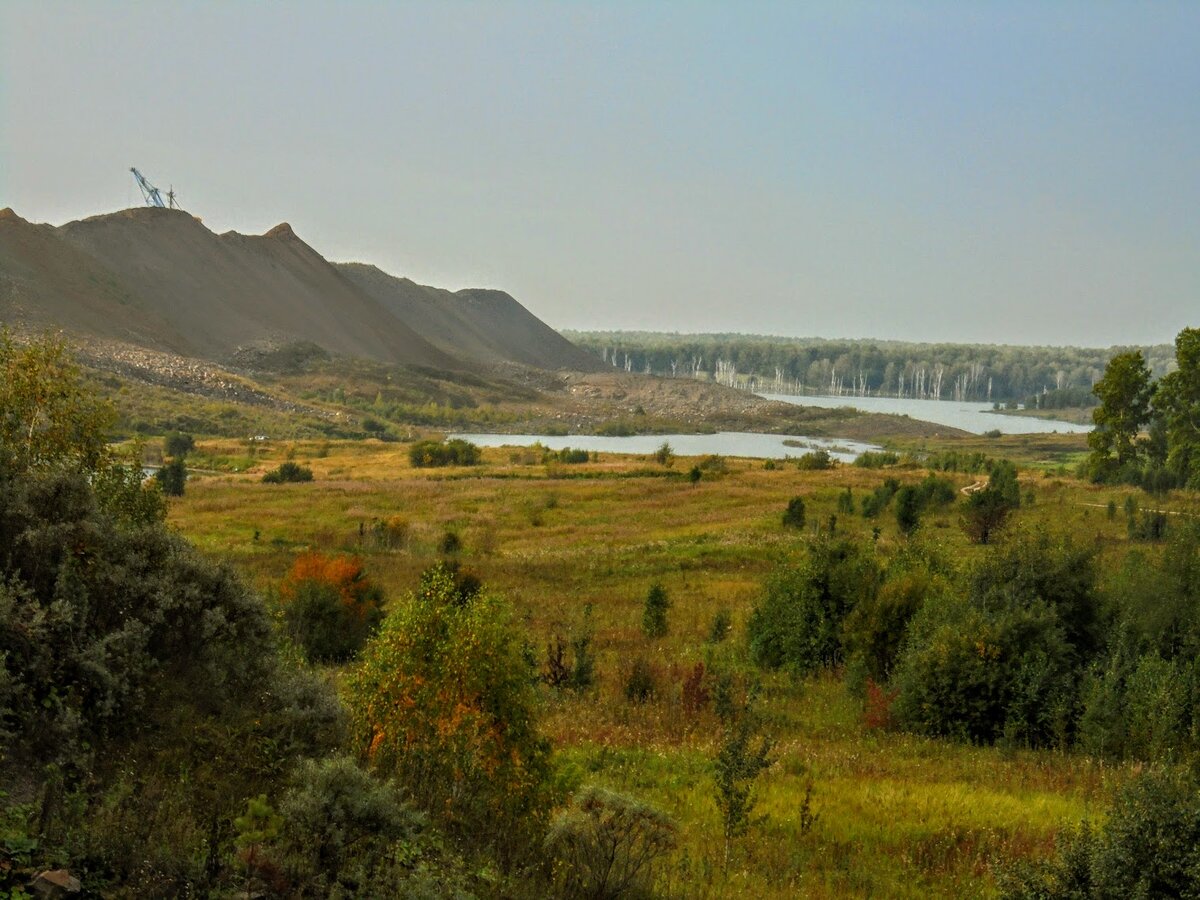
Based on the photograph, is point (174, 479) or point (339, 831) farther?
point (174, 479)

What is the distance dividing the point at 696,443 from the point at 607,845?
10528 cm

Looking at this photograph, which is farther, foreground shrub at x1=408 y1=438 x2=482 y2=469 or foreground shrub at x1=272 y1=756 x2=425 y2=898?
foreground shrub at x1=408 y1=438 x2=482 y2=469

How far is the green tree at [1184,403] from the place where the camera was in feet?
156

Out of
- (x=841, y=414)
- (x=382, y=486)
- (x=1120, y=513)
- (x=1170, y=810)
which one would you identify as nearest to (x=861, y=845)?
(x=1170, y=810)

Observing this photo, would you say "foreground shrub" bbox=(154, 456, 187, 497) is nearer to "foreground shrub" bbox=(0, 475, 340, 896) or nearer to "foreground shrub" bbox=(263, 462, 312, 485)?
"foreground shrub" bbox=(263, 462, 312, 485)

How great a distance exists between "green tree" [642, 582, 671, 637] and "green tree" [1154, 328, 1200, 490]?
35026 millimetres

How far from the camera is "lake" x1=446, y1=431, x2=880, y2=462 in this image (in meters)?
99.1

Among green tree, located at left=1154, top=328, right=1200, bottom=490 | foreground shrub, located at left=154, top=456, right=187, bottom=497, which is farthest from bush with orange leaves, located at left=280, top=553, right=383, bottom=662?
green tree, located at left=1154, top=328, right=1200, bottom=490

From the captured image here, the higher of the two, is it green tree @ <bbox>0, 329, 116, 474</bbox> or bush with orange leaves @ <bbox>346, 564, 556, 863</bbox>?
green tree @ <bbox>0, 329, 116, 474</bbox>

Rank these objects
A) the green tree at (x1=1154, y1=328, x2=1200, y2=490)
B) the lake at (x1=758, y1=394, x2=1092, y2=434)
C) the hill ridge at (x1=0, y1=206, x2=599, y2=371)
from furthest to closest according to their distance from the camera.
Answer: the lake at (x1=758, y1=394, x2=1092, y2=434) < the hill ridge at (x1=0, y1=206, x2=599, y2=371) < the green tree at (x1=1154, y1=328, x2=1200, y2=490)

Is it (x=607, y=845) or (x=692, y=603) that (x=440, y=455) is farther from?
(x=607, y=845)

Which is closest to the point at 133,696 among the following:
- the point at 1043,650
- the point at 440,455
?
the point at 1043,650

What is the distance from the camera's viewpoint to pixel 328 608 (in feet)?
64.9

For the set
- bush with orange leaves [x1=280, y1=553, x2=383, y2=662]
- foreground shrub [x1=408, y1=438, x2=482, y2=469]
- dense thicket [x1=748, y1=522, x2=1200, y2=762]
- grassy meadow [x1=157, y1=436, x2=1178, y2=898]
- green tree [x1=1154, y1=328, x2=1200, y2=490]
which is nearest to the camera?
grassy meadow [x1=157, y1=436, x2=1178, y2=898]
